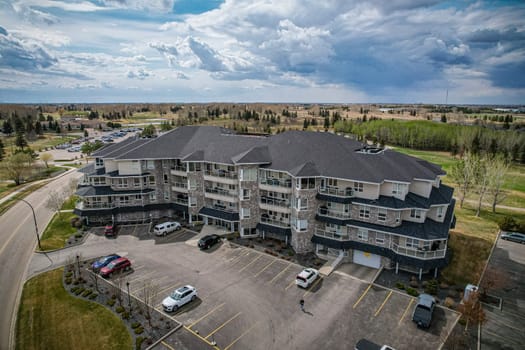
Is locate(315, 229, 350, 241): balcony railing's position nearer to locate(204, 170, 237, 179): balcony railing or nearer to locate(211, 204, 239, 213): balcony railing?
locate(211, 204, 239, 213): balcony railing

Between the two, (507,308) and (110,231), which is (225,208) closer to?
(110,231)

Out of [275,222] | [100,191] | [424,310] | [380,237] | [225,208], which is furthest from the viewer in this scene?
[100,191]

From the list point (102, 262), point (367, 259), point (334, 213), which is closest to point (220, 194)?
point (334, 213)

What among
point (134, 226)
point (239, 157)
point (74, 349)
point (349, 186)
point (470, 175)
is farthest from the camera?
point (470, 175)

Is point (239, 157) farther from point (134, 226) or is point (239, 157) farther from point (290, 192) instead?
point (134, 226)

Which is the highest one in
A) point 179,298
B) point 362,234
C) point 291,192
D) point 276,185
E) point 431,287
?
point 276,185

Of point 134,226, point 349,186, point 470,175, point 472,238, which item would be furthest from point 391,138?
point 134,226
